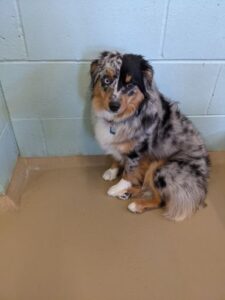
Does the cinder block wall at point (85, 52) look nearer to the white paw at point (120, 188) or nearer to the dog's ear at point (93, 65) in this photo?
the dog's ear at point (93, 65)

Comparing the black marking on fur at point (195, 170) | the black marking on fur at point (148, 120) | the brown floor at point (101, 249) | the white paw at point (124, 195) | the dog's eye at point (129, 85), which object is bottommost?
the brown floor at point (101, 249)

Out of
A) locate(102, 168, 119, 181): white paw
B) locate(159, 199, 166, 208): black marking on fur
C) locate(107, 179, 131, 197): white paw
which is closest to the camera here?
locate(159, 199, 166, 208): black marking on fur

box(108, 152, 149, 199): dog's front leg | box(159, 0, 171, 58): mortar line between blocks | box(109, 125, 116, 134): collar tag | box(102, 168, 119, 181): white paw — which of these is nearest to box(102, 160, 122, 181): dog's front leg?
box(102, 168, 119, 181): white paw

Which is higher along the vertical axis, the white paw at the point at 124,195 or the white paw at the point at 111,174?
the white paw at the point at 111,174

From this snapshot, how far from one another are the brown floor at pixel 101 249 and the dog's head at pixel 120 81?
2.29 feet

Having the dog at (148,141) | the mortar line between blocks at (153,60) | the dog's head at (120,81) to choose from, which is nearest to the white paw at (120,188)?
the dog at (148,141)

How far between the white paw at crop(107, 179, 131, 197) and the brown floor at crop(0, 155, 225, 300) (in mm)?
51

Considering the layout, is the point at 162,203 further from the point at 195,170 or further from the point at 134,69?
the point at 134,69

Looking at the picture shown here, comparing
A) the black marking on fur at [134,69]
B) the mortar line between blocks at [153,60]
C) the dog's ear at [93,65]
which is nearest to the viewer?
the black marking on fur at [134,69]

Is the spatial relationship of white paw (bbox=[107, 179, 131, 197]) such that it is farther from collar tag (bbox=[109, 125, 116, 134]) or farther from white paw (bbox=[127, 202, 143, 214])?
collar tag (bbox=[109, 125, 116, 134])

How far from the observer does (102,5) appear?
136 centimetres

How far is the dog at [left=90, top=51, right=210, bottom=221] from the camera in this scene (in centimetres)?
138

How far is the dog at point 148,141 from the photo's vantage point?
54.4 inches

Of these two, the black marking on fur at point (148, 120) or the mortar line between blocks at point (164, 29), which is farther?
the black marking on fur at point (148, 120)
